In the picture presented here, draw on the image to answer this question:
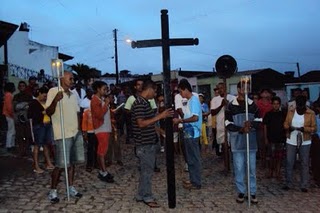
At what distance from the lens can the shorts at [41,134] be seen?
29.4 ft

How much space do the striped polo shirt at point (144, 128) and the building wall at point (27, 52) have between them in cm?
2464

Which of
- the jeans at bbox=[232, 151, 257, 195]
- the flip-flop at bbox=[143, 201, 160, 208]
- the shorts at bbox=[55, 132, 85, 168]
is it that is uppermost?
the shorts at bbox=[55, 132, 85, 168]

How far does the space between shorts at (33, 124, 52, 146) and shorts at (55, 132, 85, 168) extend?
7.43 ft

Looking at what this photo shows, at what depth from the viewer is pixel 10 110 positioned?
11.0 meters

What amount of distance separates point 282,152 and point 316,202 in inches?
77.4

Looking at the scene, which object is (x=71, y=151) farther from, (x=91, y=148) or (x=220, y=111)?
(x=220, y=111)

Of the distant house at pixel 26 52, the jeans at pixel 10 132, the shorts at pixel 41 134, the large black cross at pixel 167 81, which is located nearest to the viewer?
the large black cross at pixel 167 81

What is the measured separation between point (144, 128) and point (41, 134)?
3350 mm

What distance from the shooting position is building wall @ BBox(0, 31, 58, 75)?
1206 inches

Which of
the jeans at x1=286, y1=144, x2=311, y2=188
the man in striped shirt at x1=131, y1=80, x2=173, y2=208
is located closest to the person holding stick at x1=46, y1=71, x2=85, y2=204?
the man in striped shirt at x1=131, y1=80, x2=173, y2=208

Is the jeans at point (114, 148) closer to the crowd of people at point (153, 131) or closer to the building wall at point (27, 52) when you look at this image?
the crowd of people at point (153, 131)

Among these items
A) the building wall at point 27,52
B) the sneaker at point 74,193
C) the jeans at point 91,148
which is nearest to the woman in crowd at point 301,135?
the sneaker at point 74,193

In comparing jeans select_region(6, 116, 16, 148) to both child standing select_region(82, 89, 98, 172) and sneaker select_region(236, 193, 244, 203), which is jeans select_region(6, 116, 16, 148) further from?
sneaker select_region(236, 193, 244, 203)

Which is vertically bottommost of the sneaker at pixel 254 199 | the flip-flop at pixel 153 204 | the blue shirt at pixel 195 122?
Answer: the sneaker at pixel 254 199
